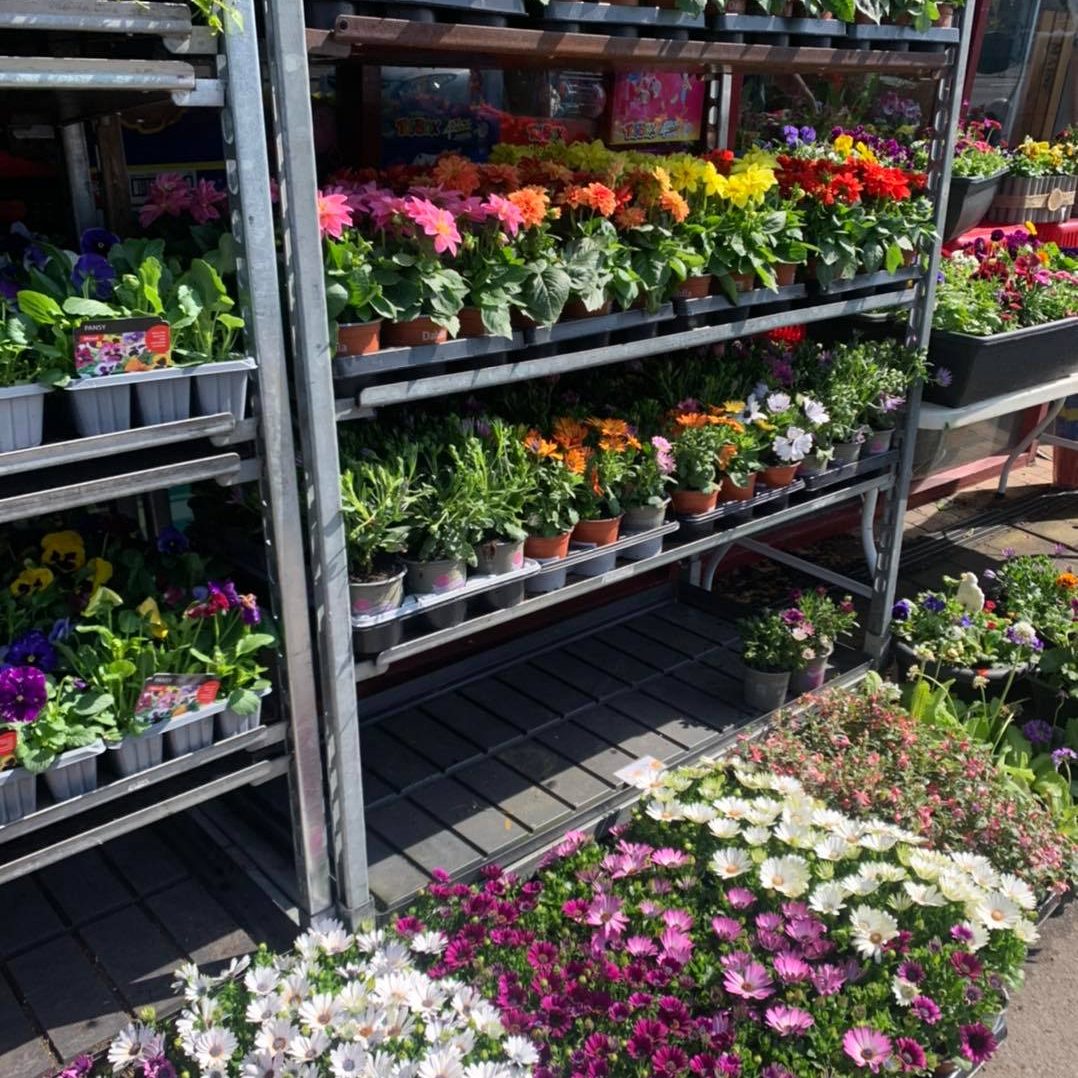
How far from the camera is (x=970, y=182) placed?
4.62 meters

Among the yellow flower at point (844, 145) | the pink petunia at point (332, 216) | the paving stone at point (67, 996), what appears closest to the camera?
the pink petunia at point (332, 216)

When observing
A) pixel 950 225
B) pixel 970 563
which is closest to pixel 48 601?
pixel 950 225

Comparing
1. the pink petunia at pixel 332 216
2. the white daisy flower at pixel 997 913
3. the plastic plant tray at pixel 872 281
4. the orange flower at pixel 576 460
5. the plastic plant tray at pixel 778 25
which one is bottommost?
the white daisy flower at pixel 997 913

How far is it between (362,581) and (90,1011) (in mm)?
1271

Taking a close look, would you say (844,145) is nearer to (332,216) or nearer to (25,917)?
(332,216)

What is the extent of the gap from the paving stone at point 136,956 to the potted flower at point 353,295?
1.66 meters

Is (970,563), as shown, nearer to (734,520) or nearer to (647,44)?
(734,520)

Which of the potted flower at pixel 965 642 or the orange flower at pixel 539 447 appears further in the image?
the potted flower at pixel 965 642

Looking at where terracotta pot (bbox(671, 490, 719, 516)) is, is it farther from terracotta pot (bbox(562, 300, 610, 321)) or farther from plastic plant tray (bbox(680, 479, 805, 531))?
terracotta pot (bbox(562, 300, 610, 321))

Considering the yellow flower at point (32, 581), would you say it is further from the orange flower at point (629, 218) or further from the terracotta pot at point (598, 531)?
the orange flower at point (629, 218)

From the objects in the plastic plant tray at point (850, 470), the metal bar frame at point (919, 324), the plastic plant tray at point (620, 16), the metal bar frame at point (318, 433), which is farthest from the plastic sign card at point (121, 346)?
the metal bar frame at point (919, 324)

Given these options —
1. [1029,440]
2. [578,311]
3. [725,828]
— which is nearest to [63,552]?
[578,311]

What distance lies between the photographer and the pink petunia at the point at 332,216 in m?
2.26

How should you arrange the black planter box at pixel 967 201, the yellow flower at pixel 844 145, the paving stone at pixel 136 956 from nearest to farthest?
the paving stone at pixel 136 956
the yellow flower at pixel 844 145
the black planter box at pixel 967 201
